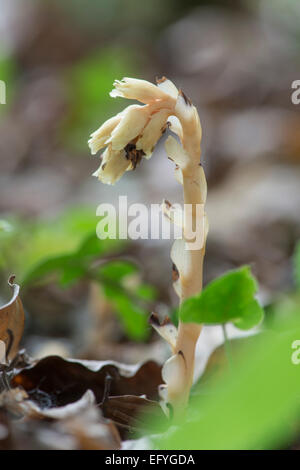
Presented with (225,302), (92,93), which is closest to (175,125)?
(225,302)

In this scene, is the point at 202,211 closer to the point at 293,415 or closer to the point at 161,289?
the point at 293,415

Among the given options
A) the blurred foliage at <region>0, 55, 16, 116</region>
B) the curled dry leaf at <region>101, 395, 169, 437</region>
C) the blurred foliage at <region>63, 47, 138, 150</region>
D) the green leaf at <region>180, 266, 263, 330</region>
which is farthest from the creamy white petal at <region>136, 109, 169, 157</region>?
the blurred foliage at <region>0, 55, 16, 116</region>

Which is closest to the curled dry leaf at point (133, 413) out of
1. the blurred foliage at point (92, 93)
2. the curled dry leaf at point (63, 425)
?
the curled dry leaf at point (63, 425)

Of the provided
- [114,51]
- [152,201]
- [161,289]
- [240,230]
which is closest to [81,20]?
[114,51]

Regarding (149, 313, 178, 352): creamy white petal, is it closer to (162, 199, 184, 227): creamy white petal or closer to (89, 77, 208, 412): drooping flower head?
(89, 77, 208, 412): drooping flower head

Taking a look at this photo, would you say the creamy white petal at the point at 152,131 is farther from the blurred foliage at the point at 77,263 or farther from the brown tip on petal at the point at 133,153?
the blurred foliage at the point at 77,263

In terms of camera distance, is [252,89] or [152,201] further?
[252,89]

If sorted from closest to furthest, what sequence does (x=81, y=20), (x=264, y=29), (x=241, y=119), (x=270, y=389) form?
1. (x=270, y=389)
2. (x=241, y=119)
3. (x=264, y=29)
4. (x=81, y=20)
